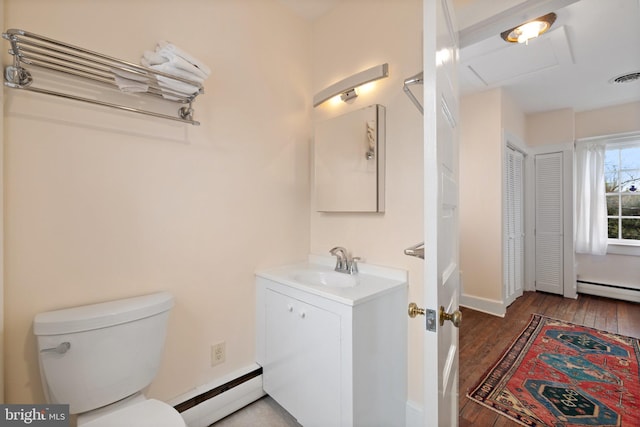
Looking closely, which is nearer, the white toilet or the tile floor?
the white toilet

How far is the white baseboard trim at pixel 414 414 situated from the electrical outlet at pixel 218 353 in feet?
3.47

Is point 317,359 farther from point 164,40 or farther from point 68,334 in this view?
point 164,40

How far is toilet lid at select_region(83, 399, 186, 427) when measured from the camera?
3.35 feet

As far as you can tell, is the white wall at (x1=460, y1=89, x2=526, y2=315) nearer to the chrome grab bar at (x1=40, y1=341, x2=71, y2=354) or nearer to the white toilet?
the white toilet

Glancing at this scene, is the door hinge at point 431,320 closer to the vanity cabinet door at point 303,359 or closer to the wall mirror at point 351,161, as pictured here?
the vanity cabinet door at point 303,359

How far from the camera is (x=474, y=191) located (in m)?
3.32

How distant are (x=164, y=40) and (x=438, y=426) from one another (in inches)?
77.2

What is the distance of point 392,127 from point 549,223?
11.8 feet

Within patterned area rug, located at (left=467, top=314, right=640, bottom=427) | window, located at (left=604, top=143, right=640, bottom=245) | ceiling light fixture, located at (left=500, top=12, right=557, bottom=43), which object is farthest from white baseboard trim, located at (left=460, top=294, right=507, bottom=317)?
ceiling light fixture, located at (left=500, top=12, right=557, bottom=43)

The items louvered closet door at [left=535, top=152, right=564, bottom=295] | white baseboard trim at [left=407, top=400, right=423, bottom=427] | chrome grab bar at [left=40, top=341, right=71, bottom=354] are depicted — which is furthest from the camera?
louvered closet door at [left=535, top=152, right=564, bottom=295]

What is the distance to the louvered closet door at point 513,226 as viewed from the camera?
3375 mm

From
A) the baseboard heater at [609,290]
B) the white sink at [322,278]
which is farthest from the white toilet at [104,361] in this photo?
the baseboard heater at [609,290]

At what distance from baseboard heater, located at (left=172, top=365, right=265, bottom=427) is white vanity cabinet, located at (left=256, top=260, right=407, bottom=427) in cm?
13

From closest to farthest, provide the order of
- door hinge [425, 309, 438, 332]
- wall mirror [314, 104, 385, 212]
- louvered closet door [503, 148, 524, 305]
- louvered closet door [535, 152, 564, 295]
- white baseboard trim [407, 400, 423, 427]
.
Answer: door hinge [425, 309, 438, 332], white baseboard trim [407, 400, 423, 427], wall mirror [314, 104, 385, 212], louvered closet door [503, 148, 524, 305], louvered closet door [535, 152, 564, 295]
